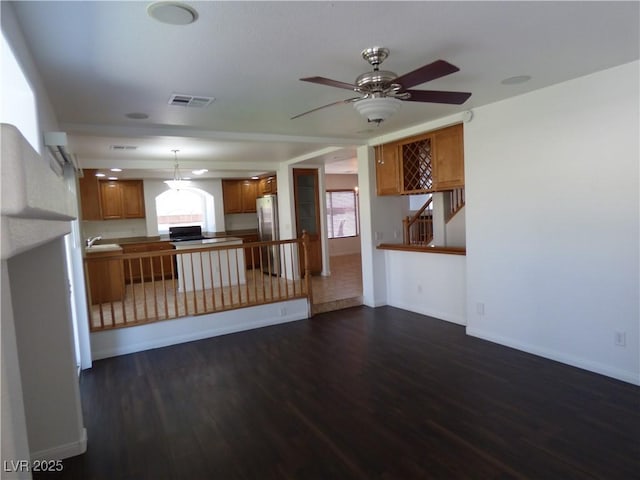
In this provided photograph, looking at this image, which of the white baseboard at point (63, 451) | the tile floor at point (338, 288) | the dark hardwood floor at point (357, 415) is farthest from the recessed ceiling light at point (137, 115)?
the tile floor at point (338, 288)

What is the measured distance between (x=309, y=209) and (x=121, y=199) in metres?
3.94

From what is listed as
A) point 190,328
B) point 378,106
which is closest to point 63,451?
point 190,328

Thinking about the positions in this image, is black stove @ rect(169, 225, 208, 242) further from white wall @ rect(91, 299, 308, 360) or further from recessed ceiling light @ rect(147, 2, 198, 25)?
recessed ceiling light @ rect(147, 2, 198, 25)

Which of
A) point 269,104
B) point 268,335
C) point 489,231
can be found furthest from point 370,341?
point 269,104

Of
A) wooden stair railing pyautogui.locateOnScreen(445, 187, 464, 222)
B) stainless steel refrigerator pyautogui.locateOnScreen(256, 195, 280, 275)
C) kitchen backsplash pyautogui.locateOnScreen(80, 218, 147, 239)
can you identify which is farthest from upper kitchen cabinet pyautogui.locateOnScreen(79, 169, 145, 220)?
wooden stair railing pyautogui.locateOnScreen(445, 187, 464, 222)

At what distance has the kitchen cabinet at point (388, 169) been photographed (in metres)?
5.13

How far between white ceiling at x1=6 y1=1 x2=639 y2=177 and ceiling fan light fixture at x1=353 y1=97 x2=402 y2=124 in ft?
1.03

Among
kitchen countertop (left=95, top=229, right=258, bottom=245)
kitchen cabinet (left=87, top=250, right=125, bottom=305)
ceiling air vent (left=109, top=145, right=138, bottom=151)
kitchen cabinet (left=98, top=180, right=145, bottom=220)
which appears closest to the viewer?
ceiling air vent (left=109, top=145, right=138, bottom=151)

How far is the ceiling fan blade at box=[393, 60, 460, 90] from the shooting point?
1946 millimetres

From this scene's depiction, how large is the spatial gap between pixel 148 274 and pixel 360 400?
655 centimetres

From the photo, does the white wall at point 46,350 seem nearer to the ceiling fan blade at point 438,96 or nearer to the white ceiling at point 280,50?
the white ceiling at point 280,50

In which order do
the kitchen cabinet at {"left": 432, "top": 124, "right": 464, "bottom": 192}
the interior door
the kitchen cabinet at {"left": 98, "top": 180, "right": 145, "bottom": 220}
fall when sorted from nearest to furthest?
1. the kitchen cabinet at {"left": 432, "top": 124, "right": 464, "bottom": 192}
2. the interior door
3. the kitchen cabinet at {"left": 98, "top": 180, "right": 145, "bottom": 220}

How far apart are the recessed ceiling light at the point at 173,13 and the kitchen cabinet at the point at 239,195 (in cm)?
708

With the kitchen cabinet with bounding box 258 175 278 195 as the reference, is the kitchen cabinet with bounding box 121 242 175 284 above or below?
below
